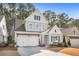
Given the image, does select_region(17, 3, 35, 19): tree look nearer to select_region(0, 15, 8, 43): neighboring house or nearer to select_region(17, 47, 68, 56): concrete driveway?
select_region(0, 15, 8, 43): neighboring house

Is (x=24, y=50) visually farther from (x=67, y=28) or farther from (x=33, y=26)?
(x=67, y=28)

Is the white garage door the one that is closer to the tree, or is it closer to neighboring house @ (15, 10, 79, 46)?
neighboring house @ (15, 10, 79, 46)

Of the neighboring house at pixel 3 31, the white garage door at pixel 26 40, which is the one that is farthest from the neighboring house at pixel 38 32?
the neighboring house at pixel 3 31

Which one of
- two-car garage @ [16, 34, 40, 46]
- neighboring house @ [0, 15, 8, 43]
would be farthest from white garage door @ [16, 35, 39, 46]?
neighboring house @ [0, 15, 8, 43]

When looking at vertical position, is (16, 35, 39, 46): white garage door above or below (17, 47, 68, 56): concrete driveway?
above

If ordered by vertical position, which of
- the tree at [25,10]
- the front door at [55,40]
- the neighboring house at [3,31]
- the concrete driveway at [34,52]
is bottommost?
the concrete driveway at [34,52]

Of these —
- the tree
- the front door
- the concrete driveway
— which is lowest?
the concrete driveway

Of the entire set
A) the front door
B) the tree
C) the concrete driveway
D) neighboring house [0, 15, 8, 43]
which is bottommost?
the concrete driveway

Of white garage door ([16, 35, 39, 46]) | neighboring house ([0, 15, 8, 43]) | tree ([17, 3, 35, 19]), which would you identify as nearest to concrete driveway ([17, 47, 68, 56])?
white garage door ([16, 35, 39, 46])

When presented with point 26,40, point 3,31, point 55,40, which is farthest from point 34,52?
point 3,31

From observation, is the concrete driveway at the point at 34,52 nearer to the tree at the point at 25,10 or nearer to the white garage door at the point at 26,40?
the white garage door at the point at 26,40
